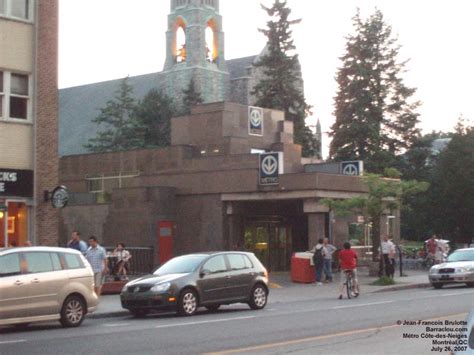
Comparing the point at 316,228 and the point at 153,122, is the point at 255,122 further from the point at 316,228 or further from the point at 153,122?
the point at 153,122

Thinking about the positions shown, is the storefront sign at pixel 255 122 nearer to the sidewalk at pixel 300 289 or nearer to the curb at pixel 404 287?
the sidewalk at pixel 300 289

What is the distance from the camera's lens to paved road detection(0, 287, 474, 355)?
517 inches

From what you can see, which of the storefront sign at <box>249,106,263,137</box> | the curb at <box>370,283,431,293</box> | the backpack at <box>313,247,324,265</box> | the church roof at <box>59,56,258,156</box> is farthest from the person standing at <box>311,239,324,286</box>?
the church roof at <box>59,56,258,156</box>

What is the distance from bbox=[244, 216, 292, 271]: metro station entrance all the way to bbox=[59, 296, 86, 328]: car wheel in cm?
2288

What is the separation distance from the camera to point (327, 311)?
2023 cm

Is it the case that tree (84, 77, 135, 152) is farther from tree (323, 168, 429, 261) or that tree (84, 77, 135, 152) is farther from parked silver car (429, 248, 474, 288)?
parked silver car (429, 248, 474, 288)

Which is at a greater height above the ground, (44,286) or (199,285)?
(44,286)

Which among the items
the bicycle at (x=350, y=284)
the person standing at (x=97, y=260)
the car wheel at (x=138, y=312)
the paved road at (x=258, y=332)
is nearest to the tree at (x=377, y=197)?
the bicycle at (x=350, y=284)

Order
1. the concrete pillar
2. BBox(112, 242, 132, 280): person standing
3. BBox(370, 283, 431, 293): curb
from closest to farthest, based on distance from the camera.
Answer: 1. BBox(112, 242, 132, 280): person standing
2. BBox(370, 283, 431, 293): curb
3. the concrete pillar

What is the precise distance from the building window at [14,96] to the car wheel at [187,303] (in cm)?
1020

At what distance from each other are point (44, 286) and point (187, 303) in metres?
4.04

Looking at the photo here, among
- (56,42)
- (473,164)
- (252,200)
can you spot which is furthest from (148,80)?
(56,42)

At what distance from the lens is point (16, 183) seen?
26953 millimetres

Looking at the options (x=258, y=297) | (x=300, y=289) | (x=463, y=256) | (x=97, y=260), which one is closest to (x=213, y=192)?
(x=300, y=289)
